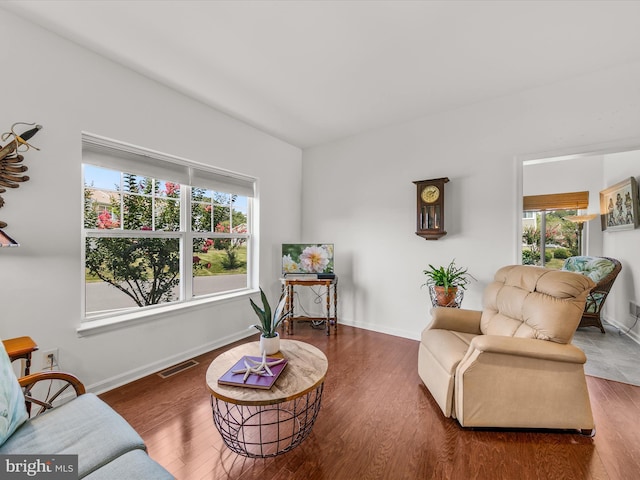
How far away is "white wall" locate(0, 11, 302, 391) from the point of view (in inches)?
72.2

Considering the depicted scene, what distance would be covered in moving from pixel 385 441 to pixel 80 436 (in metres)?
1.50

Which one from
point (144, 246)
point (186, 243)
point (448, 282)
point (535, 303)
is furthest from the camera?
point (186, 243)

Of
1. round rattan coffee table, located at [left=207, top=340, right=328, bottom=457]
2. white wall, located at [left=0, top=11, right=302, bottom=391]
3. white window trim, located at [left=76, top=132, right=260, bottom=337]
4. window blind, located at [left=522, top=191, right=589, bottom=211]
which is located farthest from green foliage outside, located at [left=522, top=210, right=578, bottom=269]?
white wall, located at [left=0, top=11, right=302, bottom=391]

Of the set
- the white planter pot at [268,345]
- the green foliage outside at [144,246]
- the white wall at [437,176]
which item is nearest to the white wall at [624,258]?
the white wall at [437,176]

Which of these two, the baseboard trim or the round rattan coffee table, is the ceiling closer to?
the round rattan coffee table

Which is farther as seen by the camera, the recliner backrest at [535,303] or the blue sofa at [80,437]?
the recliner backrest at [535,303]

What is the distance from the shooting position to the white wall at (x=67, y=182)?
6.02ft

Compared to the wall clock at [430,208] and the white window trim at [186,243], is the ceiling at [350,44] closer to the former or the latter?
the white window trim at [186,243]

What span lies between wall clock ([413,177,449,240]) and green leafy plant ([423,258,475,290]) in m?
0.36

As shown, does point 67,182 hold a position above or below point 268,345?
above

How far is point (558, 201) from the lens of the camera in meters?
4.62

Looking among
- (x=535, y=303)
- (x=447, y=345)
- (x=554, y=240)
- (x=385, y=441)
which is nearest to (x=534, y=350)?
(x=535, y=303)

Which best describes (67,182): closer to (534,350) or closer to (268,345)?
(268,345)

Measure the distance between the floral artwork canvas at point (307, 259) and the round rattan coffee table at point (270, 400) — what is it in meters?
1.69
